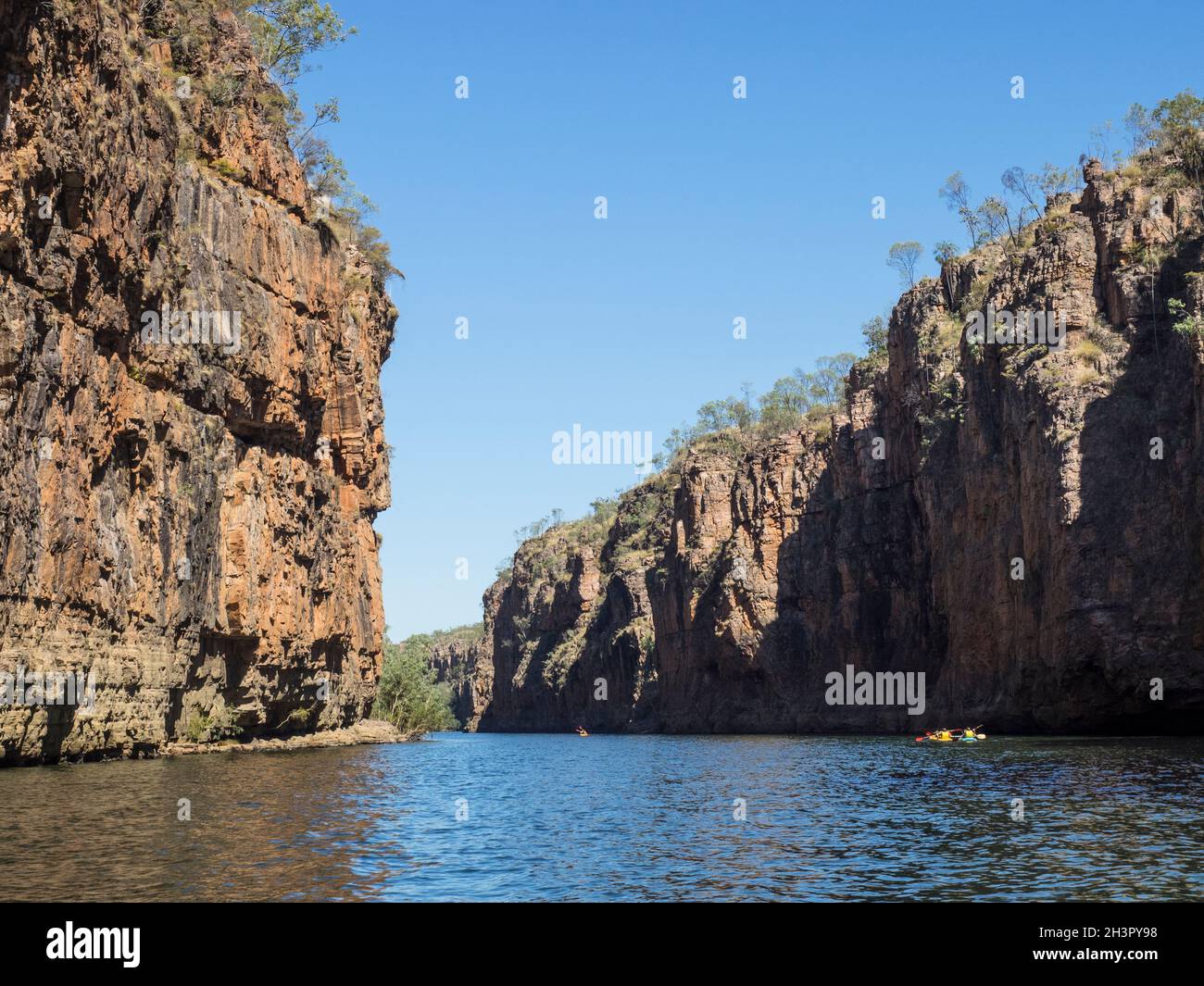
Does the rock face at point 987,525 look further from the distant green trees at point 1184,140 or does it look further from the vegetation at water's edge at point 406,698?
the vegetation at water's edge at point 406,698

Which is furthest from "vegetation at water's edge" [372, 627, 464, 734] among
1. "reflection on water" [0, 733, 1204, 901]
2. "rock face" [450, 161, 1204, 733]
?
"reflection on water" [0, 733, 1204, 901]

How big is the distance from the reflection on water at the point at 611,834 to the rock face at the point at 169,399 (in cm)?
525

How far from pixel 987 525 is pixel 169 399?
179 feet

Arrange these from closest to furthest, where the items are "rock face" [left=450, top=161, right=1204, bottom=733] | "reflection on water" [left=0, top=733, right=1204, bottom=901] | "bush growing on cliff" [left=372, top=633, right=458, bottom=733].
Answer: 1. "reflection on water" [left=0, top=733, right=1204, bottom=901]
2. "rock face" [left=450, top=161, right=1204, bottom=733]
3. "bush growing on cliff" [left=372, top=633, right=458, bottom=733]

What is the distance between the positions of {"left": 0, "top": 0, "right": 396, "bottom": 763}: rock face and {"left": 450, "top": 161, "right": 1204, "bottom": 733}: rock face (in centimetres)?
4031

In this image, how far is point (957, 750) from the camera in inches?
2270

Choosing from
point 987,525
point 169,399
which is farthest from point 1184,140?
point 169,399

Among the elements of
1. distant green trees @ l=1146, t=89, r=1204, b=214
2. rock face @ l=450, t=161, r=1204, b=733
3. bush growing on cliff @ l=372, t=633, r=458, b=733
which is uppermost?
distant green trees @ l=1146, t=89, r=1204, b=214

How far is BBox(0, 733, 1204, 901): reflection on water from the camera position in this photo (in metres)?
19.0

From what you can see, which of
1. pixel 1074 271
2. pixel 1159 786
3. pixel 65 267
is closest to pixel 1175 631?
pixel 1074 271

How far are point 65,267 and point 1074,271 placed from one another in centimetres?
6029

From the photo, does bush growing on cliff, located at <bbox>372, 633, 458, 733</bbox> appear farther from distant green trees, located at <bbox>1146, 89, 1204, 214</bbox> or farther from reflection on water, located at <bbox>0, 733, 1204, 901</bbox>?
distant green trees, located at <bbox>1146, 89, 1204, 214</bbox>

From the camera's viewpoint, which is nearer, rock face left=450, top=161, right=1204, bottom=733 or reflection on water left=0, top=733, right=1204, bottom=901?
reflection on water left=0, top=733, right=1204, bottom=901

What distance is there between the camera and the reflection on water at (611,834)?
19.0 m
